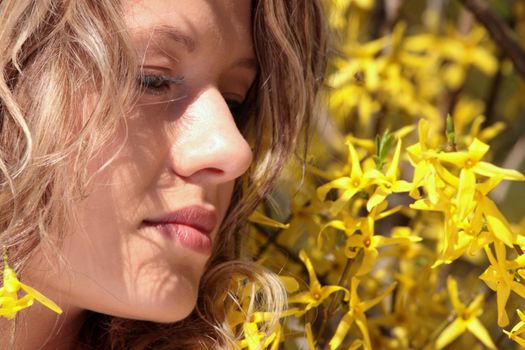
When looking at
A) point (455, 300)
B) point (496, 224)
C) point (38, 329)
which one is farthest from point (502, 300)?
point (38, 329)

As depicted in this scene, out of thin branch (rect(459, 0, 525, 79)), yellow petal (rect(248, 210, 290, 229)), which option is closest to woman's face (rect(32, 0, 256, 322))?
yellow petal (rect(248, 210, 290, 229))

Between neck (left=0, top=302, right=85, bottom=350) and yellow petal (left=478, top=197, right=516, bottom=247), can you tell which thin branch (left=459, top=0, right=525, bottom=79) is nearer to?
yellow petal (left=478, top=197, right=516, bottom=247)

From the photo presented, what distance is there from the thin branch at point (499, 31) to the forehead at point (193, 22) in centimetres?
46

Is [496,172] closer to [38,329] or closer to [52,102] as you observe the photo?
[52,102]

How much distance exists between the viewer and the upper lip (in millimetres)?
1322

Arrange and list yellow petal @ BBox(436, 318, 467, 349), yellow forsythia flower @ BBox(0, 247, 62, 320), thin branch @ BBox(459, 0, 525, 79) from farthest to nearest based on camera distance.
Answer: thin branch @ BBox(459, 0, 525, 79) → yellow petal @ BBox(436, 318, 467, 349) → yellow forsythia flower @ BBox(0, 247, 62, 320)

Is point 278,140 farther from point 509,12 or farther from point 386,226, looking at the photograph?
point 509,12

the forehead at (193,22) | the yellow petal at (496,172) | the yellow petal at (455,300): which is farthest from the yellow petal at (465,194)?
the forehead at (193,22)

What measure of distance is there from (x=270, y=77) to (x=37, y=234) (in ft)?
1.39

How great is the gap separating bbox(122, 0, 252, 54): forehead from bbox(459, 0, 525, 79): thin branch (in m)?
0.46

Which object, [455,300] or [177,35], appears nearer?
[177,35]

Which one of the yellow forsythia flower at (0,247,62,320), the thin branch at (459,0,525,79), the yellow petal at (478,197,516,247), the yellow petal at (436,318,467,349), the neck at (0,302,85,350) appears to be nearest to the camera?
the yellow forsythia flower at (0,247,62,320)

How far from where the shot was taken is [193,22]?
4.41ft

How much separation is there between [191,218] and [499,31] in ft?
2.18
